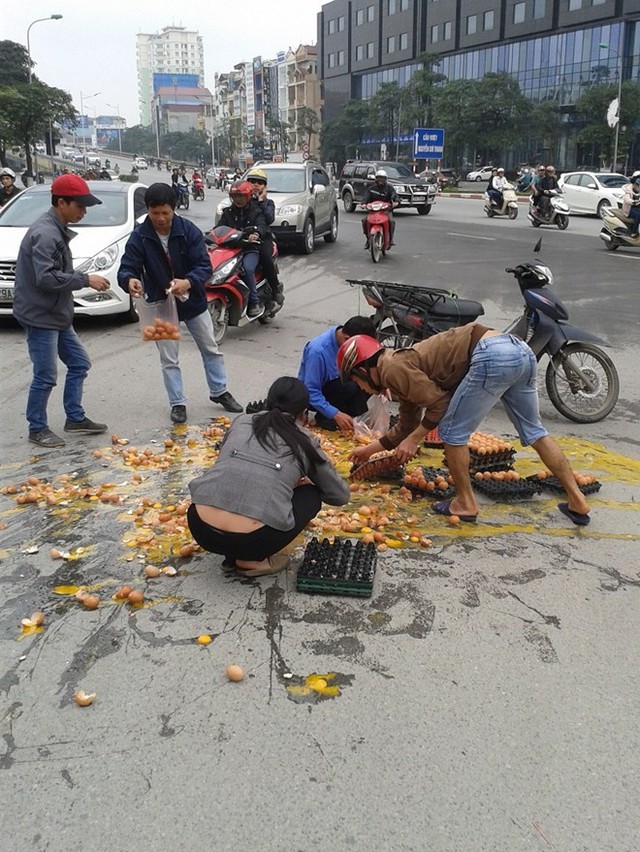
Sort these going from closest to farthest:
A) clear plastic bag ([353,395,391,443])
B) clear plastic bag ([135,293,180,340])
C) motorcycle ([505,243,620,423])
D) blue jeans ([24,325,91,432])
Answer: clear plastic bag ([353,395,391,443]), blue jeans ([24,325,91,432]), clear plastic bag ([135,293,180,340]), motorcycle ([505,243,620,423])

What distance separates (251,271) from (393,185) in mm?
21823

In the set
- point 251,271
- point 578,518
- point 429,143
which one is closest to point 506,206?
point 429,143

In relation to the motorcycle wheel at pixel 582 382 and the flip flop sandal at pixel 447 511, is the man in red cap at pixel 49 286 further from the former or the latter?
the motorcycle wheel at pixel 582 382

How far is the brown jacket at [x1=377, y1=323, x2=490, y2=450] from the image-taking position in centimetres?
423

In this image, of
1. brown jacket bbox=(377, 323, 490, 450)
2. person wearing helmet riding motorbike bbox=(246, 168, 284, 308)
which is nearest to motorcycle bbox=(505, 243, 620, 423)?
brown jacket bbox=(377, 323, 490, 450)

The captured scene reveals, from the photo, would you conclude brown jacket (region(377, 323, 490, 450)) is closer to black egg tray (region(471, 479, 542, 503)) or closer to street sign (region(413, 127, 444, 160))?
black egg tray (region(471, 479, 542, 503))

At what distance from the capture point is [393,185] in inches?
Result: 1177

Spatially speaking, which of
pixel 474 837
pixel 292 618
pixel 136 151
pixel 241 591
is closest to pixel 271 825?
pixel 474 837

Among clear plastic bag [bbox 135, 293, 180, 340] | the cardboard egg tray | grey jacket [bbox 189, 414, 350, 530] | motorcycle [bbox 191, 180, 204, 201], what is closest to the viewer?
grey jacket [bbox 189, 414, 350, 530]

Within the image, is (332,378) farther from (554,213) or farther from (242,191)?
(554,213)

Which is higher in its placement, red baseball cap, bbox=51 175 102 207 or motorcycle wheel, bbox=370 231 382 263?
red baseball cap, bbox=51 175 102 207

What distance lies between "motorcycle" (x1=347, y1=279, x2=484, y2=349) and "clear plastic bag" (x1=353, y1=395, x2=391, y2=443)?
1735mm

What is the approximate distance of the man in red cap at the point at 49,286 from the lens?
572 cm

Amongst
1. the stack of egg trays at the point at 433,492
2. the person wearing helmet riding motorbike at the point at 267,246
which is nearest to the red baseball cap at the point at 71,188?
the stack of egg trays at the point at 433,492
